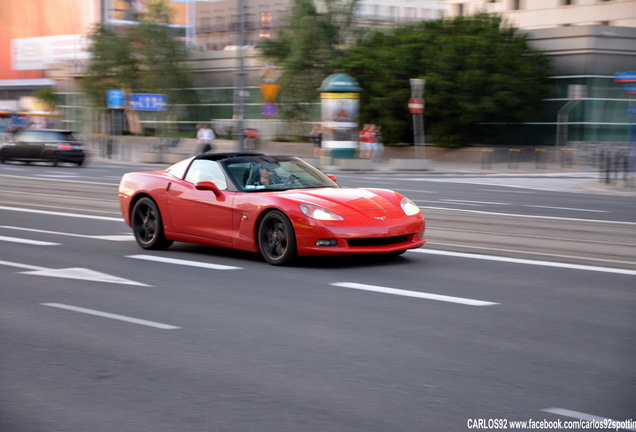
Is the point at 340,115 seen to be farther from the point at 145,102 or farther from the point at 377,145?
the point at 145,102

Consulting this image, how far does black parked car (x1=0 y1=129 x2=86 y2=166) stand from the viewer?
36.6 metres

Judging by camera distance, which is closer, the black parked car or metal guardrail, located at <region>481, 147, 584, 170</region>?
the black parked car

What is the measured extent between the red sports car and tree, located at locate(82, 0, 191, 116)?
5421cm

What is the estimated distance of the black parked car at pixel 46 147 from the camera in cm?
3656

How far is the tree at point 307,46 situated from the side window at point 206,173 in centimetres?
4013

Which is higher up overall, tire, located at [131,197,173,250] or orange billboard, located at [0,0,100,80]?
orange billboard, located at [0,0,100,80]

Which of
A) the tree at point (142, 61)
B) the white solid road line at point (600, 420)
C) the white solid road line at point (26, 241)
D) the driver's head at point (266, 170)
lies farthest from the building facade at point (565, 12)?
the white solid road line at point (600, 420)

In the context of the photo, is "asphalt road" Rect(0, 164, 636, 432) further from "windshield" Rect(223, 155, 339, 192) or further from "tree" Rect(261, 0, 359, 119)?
"tree" Rect(261, 0, 359, 119)

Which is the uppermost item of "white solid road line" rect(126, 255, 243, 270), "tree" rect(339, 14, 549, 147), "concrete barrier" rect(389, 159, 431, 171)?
"tree" rect(339, 14, 549, 147)

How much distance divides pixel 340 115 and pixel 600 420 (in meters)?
33.5

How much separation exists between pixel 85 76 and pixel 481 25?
103 ft

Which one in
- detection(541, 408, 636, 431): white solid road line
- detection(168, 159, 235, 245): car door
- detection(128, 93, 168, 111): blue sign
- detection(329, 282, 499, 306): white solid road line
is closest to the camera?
detection(541, 408, 636, 431): white solid road line

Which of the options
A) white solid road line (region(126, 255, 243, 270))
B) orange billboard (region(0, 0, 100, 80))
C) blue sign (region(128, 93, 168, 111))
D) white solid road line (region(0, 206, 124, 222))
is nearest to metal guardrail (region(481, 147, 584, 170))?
blue sign (region(128, 93, 168, 111))

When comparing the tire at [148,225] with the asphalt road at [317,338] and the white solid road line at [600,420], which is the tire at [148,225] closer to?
the asphalt road at [317,338]
